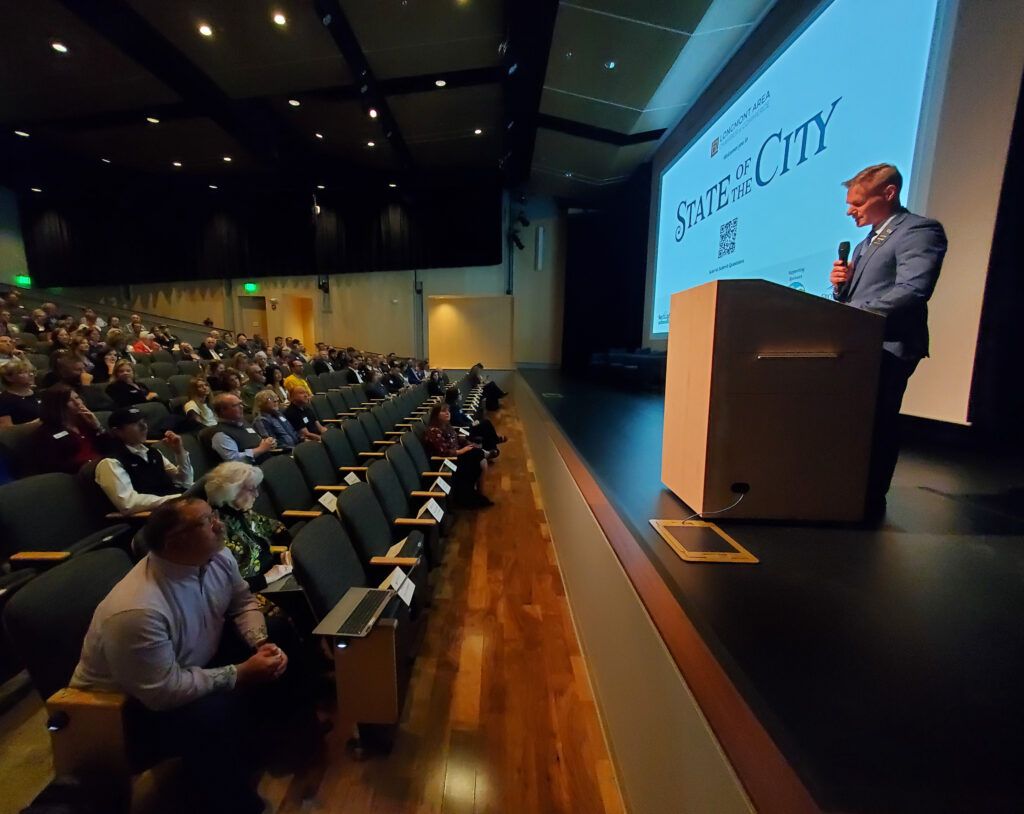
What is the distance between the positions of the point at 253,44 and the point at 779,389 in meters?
6.68

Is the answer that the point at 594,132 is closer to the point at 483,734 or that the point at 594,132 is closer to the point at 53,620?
the point at 483,734

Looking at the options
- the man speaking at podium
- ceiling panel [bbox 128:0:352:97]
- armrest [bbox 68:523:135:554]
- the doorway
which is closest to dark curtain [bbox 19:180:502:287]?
the doorway

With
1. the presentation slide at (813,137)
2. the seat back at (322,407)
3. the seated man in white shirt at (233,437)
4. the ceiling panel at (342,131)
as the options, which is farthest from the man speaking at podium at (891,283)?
the ceiling panel at (342,131)

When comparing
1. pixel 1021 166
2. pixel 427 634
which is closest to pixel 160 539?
pixel 427 634

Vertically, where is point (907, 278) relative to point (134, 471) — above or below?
above

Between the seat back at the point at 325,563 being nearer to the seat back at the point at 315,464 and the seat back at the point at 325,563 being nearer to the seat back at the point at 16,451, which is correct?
the seat back at the point at 315,464

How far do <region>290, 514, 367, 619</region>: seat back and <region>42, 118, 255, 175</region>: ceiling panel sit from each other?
8.54m

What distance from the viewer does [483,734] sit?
1506mm

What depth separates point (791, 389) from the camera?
44.8 inches

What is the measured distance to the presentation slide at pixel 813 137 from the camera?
7.27 ft

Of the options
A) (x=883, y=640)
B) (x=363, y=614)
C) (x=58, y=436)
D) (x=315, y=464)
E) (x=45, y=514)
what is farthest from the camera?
(x=315, y=464)

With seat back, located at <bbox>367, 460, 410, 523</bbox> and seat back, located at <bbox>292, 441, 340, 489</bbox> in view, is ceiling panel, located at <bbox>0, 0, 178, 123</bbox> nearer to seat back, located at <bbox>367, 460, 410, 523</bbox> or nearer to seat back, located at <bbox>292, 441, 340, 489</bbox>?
seat back, located at <bbox>292, 441, 340, 489</bbox>

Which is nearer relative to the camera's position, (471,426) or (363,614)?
(363,614)

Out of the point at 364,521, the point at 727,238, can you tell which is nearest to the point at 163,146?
the point at 727,238
